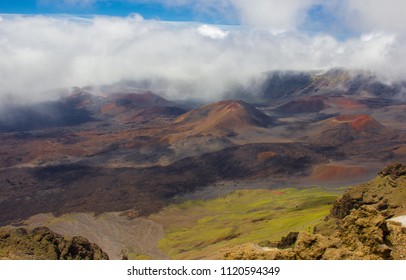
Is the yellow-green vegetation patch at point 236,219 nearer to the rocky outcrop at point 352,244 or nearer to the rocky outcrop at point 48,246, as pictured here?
the rocky outcrop at point 48,246

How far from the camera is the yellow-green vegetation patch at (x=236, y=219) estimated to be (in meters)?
51.0

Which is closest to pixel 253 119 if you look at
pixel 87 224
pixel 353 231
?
pixel 87 224

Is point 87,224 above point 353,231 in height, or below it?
below

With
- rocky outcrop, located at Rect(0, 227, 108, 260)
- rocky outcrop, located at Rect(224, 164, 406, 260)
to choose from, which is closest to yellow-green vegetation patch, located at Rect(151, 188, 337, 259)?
rocky outcrop, located at Rect(0, 227, 108, 260)

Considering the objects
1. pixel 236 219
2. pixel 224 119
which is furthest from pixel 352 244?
pixel 224 119

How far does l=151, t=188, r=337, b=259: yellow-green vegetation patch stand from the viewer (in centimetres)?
5097

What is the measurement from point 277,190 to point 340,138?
59.0 meters

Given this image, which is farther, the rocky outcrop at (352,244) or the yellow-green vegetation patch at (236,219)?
the yellow-green vegetation patch at (236,219)

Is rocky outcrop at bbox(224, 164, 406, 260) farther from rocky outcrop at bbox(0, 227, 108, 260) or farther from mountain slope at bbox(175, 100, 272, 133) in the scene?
mountain slope at bbox(175, 100, 272, 133)

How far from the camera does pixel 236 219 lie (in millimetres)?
70562

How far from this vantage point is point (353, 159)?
375ft

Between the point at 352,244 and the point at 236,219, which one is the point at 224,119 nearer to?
the point at 236,219

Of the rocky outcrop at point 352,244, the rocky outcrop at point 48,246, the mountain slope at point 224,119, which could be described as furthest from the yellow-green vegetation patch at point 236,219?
the mountain slope at point 224,119

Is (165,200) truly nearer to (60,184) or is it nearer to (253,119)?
(60,184)
